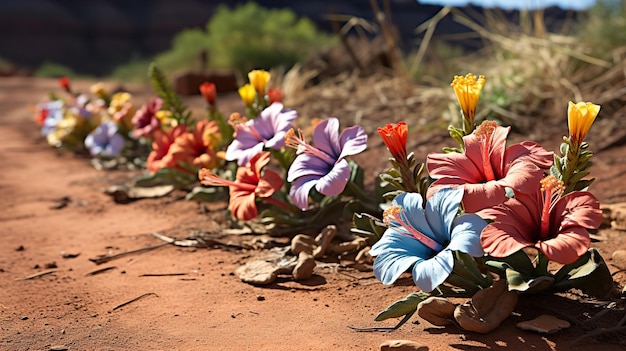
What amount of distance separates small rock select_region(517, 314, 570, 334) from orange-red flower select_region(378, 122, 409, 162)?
1.81 feet

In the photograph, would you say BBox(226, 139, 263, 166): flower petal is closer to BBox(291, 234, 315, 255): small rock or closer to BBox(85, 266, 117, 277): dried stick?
BBox(291, 234, 315, 255): small rock

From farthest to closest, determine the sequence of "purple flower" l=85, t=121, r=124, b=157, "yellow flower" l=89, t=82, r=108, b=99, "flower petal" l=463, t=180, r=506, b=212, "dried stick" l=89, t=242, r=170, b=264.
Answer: "yellow flower" l=89, t=82, r=108, b=99 < "purple flower" l=85, t=121, r=124, b=157 < "dried stick" l=89, t=242, r=170, b=264 < "flower petal" l=463, t=180, r=506, b=212

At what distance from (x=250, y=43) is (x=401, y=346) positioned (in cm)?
1129

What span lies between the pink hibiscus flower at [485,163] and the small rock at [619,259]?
549 mm

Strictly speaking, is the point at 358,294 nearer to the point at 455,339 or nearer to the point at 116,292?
the point at 455,339

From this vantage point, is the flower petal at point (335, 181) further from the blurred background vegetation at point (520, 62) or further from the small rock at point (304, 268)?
the blurred background vegetation at point (520, 62)

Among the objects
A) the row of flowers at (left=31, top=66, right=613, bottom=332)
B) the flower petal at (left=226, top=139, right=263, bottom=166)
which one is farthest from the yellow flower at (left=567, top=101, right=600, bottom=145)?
the flower petal at (left=226, top=139, right=263, bottom=166)

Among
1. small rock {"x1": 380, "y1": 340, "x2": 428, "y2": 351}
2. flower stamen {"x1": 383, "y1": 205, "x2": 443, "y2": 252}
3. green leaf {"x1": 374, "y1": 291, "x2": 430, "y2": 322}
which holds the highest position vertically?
flower stamen {"x1": 383, "y1": 205, "x2": 443, "y2": 252}

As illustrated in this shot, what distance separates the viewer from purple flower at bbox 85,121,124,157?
14.6 ft

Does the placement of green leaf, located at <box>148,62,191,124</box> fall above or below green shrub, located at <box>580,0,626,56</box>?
below

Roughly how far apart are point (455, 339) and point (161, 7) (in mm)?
26148

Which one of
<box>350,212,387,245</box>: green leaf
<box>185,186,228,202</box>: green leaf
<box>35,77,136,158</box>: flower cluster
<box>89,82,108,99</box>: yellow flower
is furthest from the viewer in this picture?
<box>89,82,108,99</box>: yellow flower

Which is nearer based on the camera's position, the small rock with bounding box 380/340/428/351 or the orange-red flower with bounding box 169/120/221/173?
the small rock with bounding box 380/340/428/351

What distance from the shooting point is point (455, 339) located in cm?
166
